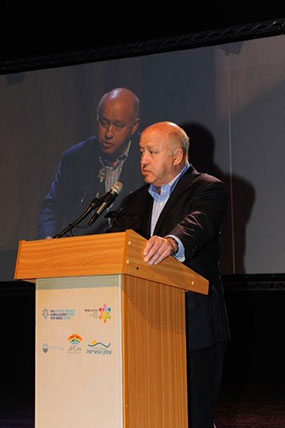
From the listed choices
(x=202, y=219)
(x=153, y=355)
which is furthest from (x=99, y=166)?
(x=153, y=355)

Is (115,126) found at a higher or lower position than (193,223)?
higher

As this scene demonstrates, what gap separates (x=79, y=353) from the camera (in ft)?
6.62

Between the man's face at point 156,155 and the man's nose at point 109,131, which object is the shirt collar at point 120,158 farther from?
the man's face at point 156,155

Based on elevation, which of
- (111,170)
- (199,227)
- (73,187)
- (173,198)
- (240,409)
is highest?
(111,170)

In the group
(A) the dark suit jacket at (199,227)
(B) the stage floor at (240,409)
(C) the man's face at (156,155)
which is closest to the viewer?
(A) the dark suit jacket at (199,227)

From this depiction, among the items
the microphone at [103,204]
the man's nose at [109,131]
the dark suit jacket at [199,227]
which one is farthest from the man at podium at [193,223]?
the man's nose at [109,131]

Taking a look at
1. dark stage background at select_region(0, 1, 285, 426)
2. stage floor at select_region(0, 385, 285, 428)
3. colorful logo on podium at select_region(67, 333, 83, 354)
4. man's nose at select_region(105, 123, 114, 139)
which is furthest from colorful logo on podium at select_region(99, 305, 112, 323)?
man's nose at select_region(105, 123, 114, 139)

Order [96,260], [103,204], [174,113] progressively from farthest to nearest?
[174,113] → [103,204] → [96,260]

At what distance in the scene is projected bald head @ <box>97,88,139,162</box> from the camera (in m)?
5.45

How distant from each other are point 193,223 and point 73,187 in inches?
134

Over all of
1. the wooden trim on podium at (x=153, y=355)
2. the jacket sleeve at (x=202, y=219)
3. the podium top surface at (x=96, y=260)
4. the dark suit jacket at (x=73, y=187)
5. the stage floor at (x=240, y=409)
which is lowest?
the stage floor at (x=240, y=409)

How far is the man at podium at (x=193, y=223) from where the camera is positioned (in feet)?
7.77

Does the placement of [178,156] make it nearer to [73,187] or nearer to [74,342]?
[74,342]

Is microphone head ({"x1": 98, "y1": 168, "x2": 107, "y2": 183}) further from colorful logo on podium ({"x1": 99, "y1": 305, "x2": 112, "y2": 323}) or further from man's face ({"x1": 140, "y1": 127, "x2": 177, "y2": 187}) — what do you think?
colorful logo on podium ({"x1": 99, "y1": 305, "x2": 112, "y2": 323})
